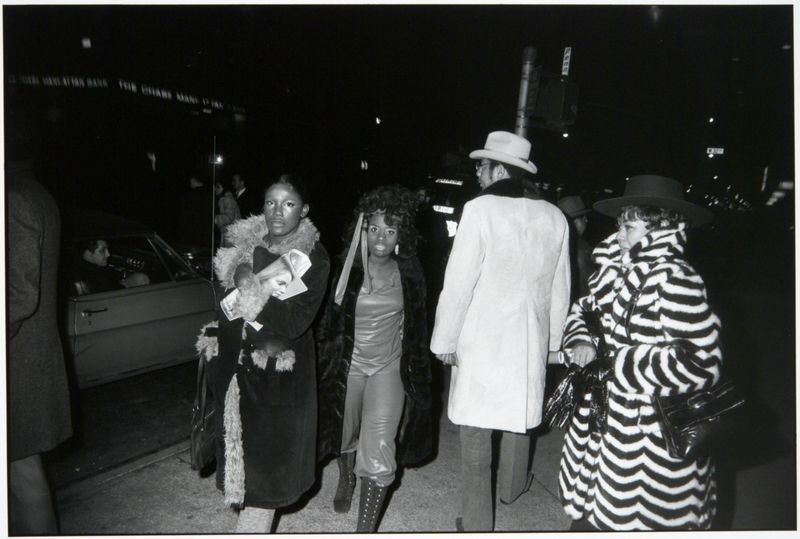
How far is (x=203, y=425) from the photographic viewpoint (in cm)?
269

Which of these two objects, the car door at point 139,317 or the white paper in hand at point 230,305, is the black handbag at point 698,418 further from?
the car door at point 139,317

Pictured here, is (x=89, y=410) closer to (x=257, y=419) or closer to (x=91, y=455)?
(x=91, y=455)

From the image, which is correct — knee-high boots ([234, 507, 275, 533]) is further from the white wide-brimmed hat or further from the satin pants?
the white wide-brimmed hat

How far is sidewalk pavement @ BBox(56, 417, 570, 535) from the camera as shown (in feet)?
10.3

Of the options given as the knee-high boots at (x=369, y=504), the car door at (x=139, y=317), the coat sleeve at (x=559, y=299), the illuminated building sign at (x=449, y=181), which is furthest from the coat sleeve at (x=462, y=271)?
the illuminated building sign at (x=449, y=181)

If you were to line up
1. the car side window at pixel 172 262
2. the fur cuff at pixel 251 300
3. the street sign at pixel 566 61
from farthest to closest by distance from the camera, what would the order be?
the street sign at pixel 566 61, the car side window at pixel 172 262, the fur cuff at pixel 251 300

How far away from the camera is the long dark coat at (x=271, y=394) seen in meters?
2.43

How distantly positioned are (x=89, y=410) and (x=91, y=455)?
864 millimetres

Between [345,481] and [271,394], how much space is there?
123 centimetres

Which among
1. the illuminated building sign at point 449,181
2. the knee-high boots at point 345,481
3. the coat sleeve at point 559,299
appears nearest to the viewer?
the coat sleeve at point 559,299

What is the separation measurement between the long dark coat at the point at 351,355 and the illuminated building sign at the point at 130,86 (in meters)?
6.30

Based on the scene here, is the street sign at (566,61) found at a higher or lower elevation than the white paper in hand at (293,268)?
higher

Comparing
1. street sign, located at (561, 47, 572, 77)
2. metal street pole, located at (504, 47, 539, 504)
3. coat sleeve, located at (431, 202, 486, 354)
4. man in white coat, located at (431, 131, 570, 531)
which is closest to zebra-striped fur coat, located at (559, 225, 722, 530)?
man in white coat, located at (431, 131, 570, 531)

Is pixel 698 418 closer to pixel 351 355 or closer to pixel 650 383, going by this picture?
pixel 650 383
